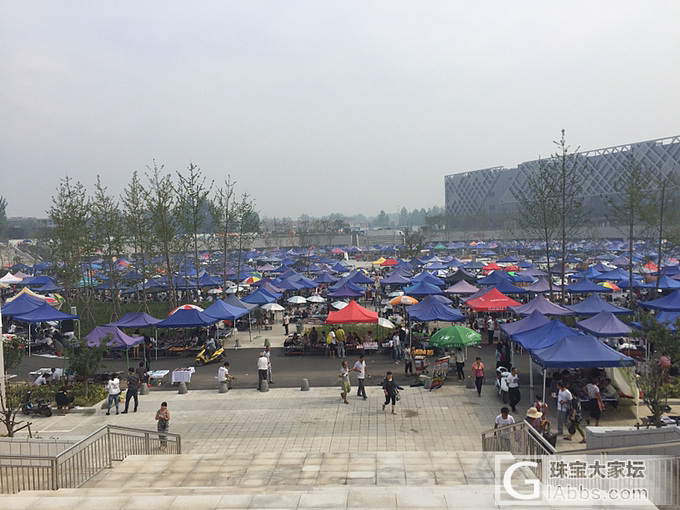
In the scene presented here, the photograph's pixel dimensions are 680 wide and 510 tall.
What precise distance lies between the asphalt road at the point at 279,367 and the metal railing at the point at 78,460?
21.7ft

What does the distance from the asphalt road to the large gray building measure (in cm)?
6701

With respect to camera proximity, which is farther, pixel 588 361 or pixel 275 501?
pixel 588 361

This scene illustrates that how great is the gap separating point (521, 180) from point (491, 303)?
121m

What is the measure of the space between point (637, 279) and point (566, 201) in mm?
6777

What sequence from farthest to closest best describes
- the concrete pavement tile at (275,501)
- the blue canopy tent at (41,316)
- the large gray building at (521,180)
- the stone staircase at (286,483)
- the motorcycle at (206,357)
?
the large gray building at (521,180)
the blue canopy tent at (41,316)
the motorcycle at (206,357)
the stone staircase at (286,483)
the concrete pavement tile at (275,501)

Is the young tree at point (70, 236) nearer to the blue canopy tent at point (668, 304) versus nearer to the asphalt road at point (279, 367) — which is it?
the asphalt road at point (279, 367)

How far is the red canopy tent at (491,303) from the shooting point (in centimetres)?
2345

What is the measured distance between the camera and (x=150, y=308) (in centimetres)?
3419

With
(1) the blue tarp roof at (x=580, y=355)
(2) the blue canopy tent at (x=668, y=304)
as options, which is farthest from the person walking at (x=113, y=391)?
(2) the blue canopy tent at (x=668, y=304)

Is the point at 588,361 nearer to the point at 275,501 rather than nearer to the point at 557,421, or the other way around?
the point at 557,421

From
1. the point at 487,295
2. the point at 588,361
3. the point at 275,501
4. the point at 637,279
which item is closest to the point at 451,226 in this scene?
the point at 637,279

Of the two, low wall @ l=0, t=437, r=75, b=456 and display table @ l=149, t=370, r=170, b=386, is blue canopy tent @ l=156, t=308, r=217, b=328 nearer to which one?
display table @ l=149, t=370, r=170, b=386

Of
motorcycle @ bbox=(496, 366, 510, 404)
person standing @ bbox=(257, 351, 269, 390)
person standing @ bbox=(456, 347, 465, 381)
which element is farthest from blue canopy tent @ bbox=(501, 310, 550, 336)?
person standing @ bbox=(257, 351, 269, 390)

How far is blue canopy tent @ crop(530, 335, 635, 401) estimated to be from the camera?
13.7 metres
